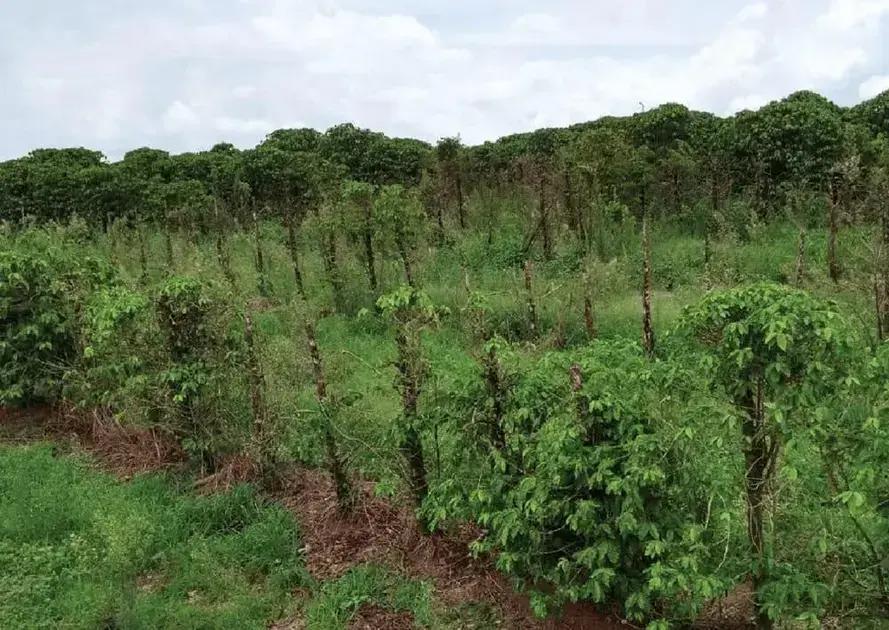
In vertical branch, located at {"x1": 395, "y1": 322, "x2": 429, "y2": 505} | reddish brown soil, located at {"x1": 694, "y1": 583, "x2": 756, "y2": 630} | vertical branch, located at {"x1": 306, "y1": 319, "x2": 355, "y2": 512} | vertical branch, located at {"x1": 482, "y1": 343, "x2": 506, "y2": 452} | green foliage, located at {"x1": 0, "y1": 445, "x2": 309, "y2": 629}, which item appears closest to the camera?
reddish brown soil, located at {"x1": 694, "y1": 583, "x2": 756, "y2": 630}

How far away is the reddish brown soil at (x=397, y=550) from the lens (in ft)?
12.3

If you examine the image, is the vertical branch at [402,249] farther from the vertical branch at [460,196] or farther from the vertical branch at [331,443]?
the vertical branch at [331,443]

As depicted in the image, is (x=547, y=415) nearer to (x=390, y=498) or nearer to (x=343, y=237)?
(x=390, y=498)

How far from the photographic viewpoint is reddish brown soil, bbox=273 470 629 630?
3738 mm

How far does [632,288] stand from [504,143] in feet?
28.6

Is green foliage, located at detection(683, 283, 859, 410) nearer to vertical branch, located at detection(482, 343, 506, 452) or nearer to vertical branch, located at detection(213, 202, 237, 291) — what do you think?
vertical branch, located at detection(482, 343, 506, 452)

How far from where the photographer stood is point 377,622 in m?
3.89

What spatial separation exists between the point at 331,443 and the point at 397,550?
797 mm

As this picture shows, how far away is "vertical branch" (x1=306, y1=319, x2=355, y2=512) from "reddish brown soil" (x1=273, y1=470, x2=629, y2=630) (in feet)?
0.32

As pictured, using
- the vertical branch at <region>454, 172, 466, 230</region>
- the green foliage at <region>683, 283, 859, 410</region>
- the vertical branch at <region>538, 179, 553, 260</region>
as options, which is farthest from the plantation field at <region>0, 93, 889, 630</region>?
the vertical branch at <region>454, 172, 466, 230</region>

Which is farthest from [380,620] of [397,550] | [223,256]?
[223,256]

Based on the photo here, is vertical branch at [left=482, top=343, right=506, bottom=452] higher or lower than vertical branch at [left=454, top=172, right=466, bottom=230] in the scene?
lower

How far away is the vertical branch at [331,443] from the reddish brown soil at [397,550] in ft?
0.32

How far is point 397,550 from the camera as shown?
4.37 meters
